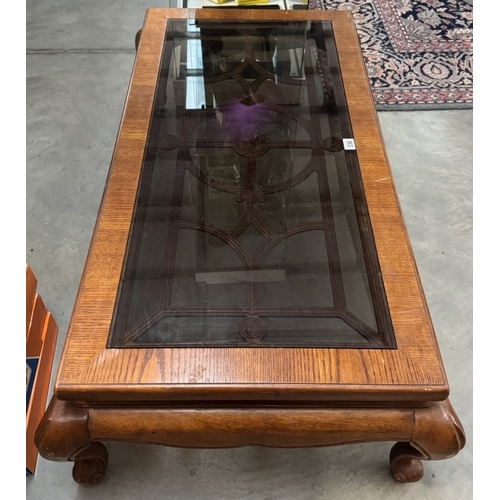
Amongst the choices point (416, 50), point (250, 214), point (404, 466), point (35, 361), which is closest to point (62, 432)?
point (35, 361)

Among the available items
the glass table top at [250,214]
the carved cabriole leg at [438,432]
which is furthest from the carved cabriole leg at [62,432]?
the carved cabriole leg at [438,432]

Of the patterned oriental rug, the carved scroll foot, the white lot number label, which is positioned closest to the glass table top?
the white lot number label

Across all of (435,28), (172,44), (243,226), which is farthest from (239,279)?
(435,28)

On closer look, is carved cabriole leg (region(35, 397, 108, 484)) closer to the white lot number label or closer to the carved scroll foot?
the carved scroll foot

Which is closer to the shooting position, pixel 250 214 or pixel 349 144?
pixel 250 214

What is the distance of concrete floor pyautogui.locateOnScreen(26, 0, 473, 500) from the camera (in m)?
0.91

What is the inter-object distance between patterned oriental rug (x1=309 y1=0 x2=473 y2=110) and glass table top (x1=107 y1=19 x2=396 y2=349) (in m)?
0.68

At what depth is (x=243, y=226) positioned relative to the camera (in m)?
0.84

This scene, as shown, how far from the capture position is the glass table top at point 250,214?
0.72 m

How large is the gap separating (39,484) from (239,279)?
1.82 ft

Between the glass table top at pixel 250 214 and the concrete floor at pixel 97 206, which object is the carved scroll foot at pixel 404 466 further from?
the glass table top at pixel 250 214

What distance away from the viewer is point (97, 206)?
1373 mm

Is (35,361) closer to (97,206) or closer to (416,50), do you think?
(97,206)

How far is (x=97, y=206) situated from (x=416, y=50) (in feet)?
4.51
